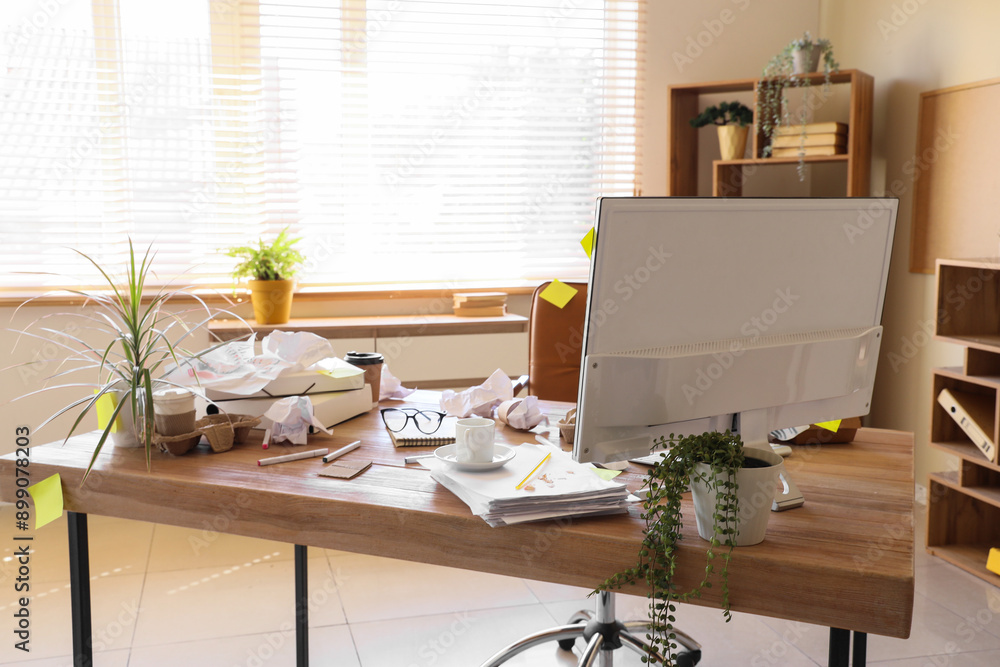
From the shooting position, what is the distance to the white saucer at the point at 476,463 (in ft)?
4.51

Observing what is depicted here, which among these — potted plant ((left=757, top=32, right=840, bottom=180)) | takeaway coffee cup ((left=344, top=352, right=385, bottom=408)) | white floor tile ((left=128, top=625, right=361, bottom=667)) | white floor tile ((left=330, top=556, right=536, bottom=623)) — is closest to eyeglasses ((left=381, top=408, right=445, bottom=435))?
takeaway coffee cup ((left=344, top=352, right=385, bottom=408))

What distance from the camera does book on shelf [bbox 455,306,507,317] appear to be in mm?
3623

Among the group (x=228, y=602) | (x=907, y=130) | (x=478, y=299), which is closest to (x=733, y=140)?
(x=907, y=130)

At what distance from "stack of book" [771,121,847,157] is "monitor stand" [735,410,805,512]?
2.50m

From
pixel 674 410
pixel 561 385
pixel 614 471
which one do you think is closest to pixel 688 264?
pixel 674 410

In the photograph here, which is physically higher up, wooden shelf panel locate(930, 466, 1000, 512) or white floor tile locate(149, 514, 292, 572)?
wooden shelf panel locate(930, 466, 1000, 512)

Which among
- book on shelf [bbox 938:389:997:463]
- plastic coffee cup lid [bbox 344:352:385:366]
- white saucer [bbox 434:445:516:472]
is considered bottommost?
book on shelf [bbox 938:389:997:463]

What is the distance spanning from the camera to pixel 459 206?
151 inches

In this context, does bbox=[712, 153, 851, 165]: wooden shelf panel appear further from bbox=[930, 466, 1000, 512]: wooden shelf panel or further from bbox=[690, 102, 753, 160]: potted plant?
bbox=[930, 466, 1000, 512]: wooden shelf panel

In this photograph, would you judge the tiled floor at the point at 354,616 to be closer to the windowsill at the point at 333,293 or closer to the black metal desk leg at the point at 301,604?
the black metal desk leg at the point at 301,604

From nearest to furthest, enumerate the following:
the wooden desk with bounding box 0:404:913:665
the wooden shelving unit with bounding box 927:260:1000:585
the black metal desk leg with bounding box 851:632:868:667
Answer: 1. the wooden desk with bounding box 0:404:913:665
2. the black metal desk leg with bounding box 851:632:868:667
3. the wooden shelving unit with bounding box 927:260:1000:585

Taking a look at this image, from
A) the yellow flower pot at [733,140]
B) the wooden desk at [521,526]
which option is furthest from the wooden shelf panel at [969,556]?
the yellow flower pot at [733,140]

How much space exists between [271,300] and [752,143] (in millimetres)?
2385

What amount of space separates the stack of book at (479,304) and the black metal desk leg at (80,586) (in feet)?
7.22
